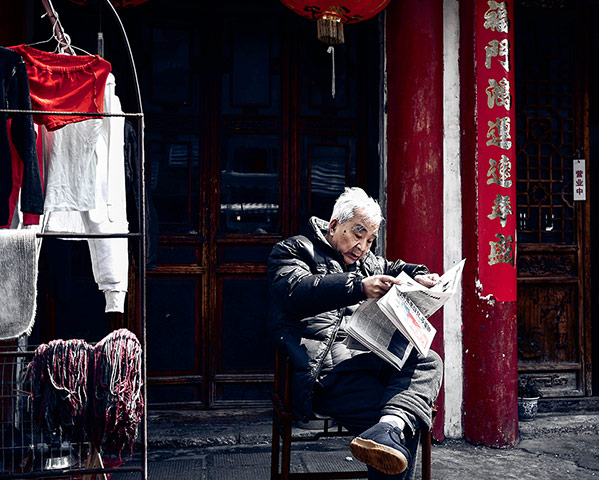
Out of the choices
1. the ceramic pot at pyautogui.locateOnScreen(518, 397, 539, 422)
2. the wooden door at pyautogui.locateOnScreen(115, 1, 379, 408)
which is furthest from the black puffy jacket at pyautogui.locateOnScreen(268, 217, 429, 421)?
the ceramic pot at pyautogui.locateOnScreen(518, 397, 539, 422)

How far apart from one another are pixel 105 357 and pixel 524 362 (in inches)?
134

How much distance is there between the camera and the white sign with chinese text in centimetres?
443

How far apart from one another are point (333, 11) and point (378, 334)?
1.86m

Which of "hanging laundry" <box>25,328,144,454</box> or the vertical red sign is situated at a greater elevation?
the vertical red sign

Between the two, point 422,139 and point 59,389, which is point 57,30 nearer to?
point 59,389

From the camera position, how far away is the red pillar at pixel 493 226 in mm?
3744

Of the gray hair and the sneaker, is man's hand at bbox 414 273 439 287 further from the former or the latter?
the sneaker

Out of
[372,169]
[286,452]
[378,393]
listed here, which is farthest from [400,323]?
[372,169]

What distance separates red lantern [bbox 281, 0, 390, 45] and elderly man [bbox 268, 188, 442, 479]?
1057 millimetres

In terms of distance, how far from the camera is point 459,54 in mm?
3949

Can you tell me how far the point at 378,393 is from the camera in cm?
245

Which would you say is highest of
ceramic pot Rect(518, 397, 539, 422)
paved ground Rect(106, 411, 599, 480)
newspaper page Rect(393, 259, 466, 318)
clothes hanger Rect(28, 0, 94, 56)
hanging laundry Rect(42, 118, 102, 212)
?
clothes hanger Rect(28, 0, 94, 56)

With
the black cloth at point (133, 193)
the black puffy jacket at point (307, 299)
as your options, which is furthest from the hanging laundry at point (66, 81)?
the black puffy jacket at point (307, 299)

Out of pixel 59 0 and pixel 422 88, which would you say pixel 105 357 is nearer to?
pixel 422 88
